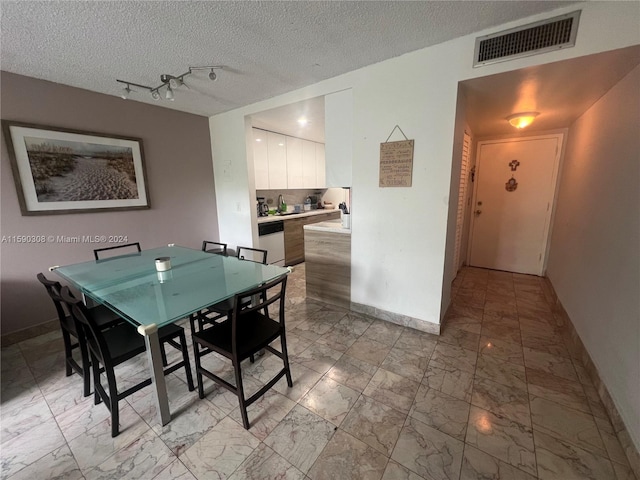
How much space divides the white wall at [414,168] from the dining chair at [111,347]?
1816 millimetres

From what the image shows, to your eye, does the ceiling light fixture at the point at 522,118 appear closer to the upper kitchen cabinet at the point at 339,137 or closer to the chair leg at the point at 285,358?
the upper kitchen cabinet at the point at 339,137

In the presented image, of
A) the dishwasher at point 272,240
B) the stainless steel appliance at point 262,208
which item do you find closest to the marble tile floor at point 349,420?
the dishwasher at point 272,240

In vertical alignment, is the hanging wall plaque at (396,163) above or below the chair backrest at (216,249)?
above

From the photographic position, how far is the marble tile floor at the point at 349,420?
1275mm

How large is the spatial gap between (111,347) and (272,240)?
2.67 m

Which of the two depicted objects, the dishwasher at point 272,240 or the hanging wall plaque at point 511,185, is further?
the dishwasher at point 272,240

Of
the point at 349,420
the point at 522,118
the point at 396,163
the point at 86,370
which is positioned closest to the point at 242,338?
the point at 349,420

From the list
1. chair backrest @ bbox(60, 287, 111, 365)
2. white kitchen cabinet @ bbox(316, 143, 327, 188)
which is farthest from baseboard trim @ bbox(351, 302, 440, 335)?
white kitchen cabinet @ bbox(316, 143, 327, 188)

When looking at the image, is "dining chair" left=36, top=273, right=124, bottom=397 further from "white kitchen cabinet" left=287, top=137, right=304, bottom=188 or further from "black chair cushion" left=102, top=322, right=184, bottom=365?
"white kitchen cabinet" left=287, top=137, right=304, bottom=188

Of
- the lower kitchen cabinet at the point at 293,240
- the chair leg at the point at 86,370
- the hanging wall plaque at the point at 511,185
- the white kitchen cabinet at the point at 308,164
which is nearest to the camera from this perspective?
the chair leg at the point at 86,370

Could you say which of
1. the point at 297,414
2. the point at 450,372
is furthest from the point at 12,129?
the point at 450,372

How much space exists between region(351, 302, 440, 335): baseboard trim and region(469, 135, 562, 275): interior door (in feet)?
8.23

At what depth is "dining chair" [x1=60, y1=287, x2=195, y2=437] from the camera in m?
1.34

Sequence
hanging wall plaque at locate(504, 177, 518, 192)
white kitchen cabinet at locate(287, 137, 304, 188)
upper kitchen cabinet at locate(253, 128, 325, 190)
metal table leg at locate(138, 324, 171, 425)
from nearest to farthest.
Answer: metal table leg at locate(138, 324, 171, 425), hanging wall plaque at locate(504, 177, 518, 192), upper kitchen cabinet at locate(253, 128, 325, 190), white kitchen cabinet at locate(287, 137, 304, 188)
